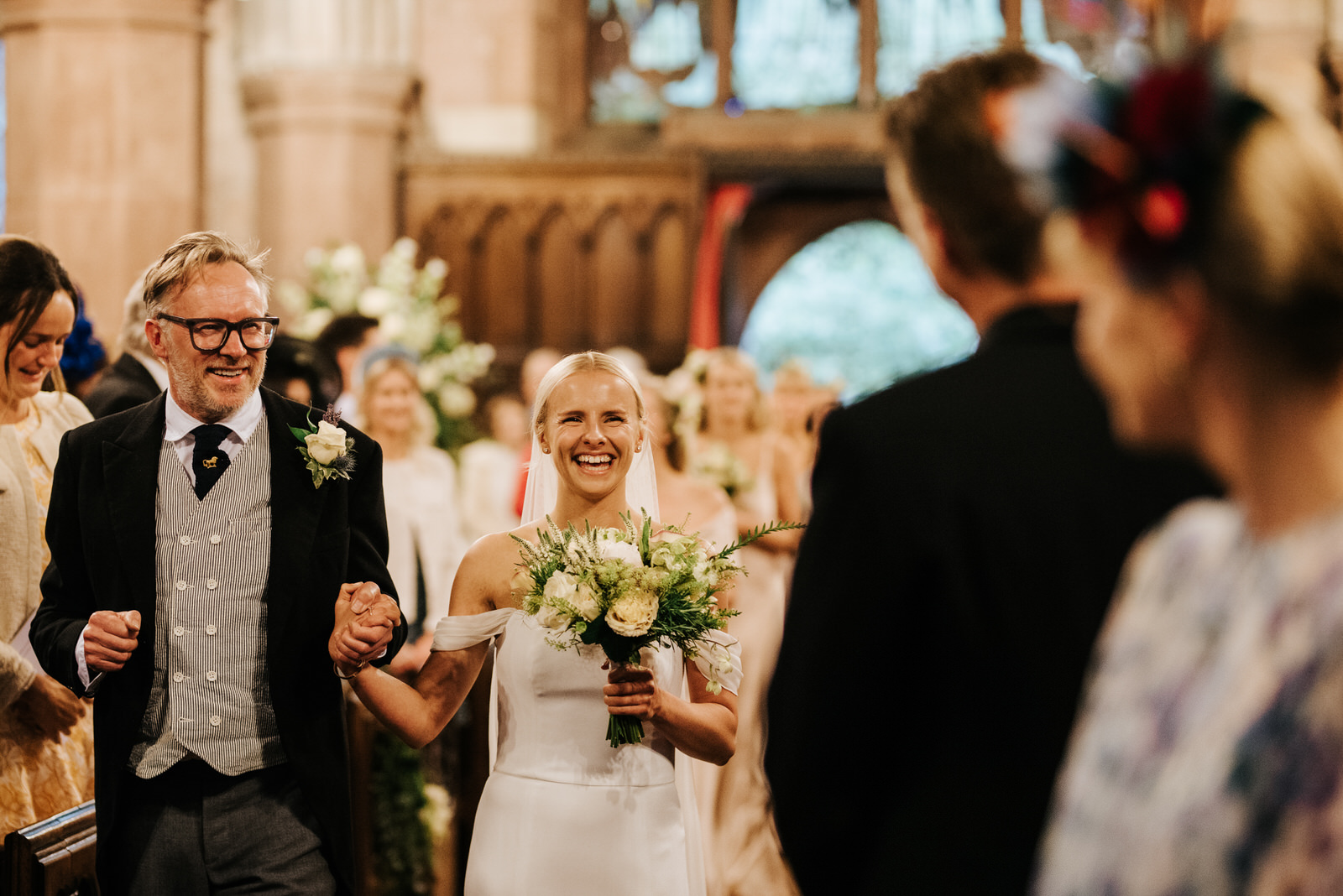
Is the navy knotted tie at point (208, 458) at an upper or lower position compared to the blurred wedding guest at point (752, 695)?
upper

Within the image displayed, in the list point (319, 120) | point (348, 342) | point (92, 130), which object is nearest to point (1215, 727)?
point (348, 342)

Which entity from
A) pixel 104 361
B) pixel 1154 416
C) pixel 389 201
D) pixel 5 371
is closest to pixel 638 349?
pixel 389 201

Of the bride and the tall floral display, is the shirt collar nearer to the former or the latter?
the bride

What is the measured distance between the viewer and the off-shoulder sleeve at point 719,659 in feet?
10.6

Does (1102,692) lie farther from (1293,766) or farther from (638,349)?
(638,349)

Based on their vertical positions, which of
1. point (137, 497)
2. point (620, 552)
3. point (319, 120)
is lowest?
point (620, 552)

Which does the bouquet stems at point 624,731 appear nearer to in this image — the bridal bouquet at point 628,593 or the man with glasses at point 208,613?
the bridal bouquet at point 628,593

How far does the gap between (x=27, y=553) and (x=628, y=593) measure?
5.47 ft

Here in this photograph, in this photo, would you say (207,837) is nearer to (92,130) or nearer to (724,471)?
(724,471)

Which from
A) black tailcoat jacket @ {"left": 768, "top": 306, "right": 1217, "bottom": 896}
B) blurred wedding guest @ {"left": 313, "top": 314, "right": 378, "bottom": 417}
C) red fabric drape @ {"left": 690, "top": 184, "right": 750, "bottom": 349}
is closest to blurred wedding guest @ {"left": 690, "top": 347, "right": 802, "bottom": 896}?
blurred wedding guest @ {"left": 313, "top": 314, "right": 378, "bottom": 417}

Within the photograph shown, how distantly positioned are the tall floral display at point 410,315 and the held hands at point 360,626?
5809 mm

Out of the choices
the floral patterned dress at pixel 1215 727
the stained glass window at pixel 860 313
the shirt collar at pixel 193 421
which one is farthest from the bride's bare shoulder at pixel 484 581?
the stained glass window at pixel 860 313

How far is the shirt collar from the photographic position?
3.12 m

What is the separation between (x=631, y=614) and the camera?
3.00m
